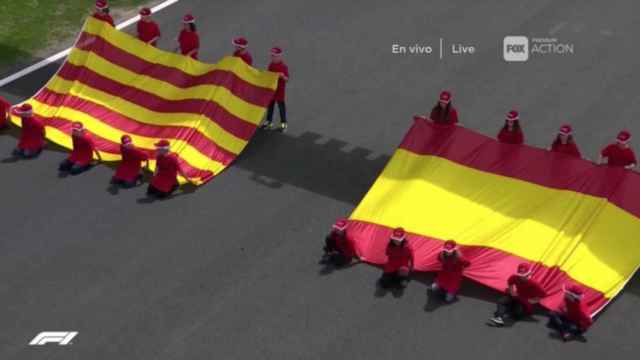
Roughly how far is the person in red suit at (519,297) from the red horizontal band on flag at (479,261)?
0.82ft

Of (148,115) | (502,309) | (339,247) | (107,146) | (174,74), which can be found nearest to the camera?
(502,309)

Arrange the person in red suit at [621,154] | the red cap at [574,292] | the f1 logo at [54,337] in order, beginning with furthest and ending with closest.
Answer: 1. the person in red suit at [621,154]
2. the f1 logo at [54,337]
3. the red cap at [574,292]

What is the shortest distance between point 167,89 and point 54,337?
7.05 metres

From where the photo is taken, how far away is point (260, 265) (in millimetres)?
17969

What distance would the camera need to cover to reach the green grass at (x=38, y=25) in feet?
83.2

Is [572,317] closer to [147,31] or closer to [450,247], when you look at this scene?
[450,247]

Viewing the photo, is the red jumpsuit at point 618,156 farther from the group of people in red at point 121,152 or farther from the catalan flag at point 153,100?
the group of people in red at point 121,152

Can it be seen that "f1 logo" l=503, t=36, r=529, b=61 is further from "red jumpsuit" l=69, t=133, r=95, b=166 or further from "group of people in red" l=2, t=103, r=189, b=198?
"red jumpsuit" l=69, t=133, r=95, b=166

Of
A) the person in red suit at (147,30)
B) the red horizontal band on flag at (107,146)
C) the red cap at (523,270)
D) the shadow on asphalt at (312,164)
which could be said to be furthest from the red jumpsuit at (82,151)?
the red cap at (523,270)

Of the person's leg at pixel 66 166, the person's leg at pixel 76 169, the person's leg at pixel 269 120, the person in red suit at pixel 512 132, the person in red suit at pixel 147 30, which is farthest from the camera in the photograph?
the person in red suit at pixel 147 30

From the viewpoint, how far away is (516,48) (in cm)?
2416

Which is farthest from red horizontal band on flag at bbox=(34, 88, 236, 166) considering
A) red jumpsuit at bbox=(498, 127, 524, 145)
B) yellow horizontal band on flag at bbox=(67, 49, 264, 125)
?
red jumpsuit at bbox=(498, 127, 524, 145)

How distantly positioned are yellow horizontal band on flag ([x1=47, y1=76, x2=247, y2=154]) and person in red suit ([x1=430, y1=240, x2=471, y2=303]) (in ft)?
19.1

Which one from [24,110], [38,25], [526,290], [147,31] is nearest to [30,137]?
[24,110]
